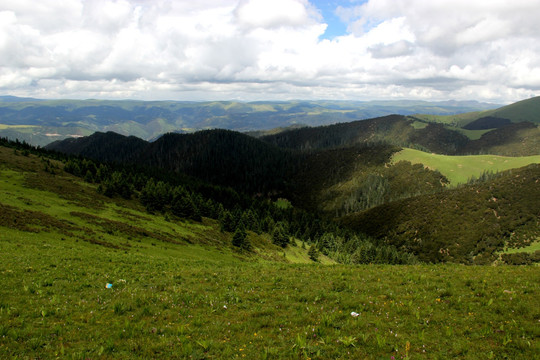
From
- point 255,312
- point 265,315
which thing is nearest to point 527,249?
point 265,315

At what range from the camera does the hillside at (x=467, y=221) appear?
409 feet

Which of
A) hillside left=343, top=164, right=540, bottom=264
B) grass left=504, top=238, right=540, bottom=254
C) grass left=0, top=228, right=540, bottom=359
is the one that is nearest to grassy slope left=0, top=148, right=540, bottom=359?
grass left=0, top=228, right=540, bottom=359

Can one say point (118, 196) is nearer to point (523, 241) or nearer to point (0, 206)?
point (0, 206)

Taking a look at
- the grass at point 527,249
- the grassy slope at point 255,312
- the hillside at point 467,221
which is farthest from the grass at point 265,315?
the grass at point 527,249

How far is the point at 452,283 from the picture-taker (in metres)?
16.3

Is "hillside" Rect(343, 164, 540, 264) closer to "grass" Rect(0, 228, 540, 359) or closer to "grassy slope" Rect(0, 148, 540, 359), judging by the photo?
"grassy slope" Rect(0, 148, 540, 359)

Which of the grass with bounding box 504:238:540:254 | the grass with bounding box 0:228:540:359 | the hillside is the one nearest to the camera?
the grass with bounding box 0:228:540:359

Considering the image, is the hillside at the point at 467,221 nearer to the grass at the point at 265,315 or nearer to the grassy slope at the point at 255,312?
the grassy slope at the point at 255,312

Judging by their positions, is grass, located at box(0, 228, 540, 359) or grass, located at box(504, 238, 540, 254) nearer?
grass, located at box(0, 228, 540, 359)

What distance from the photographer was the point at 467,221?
14262 centimetres

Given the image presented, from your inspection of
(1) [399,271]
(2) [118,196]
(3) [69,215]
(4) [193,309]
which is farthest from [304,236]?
(4) [193,309]

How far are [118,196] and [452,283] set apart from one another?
8370 cm

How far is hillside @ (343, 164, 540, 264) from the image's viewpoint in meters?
125

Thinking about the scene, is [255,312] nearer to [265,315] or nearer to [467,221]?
[265,315]
